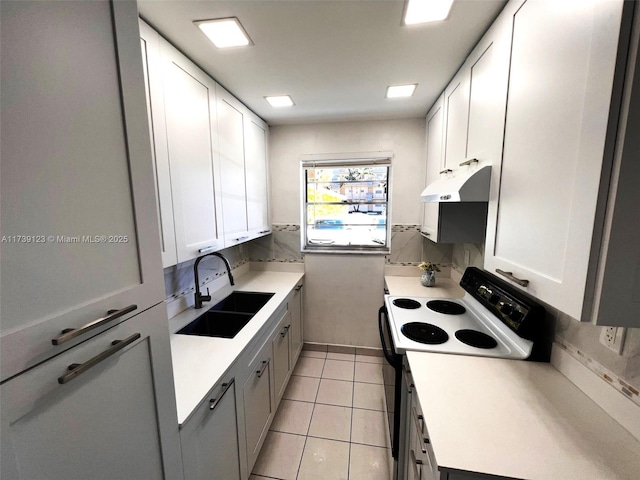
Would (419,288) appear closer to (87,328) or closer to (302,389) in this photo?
(302,389)

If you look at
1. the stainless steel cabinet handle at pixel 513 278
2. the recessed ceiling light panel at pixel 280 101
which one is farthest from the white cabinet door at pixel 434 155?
the recessed ceiling light panel at pixel 280 101

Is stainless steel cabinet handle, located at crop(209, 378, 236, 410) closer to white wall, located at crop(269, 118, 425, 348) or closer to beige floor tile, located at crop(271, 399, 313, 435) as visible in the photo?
beige floor tile, located at crop(271, 399, 313, 435)

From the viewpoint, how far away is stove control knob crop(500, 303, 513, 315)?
1.35 metres

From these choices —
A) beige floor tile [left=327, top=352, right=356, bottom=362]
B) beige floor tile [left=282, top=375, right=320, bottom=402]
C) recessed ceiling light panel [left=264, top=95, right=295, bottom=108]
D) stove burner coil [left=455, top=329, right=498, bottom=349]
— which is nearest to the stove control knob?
stove burner coil [left=455, top=329, right=498, bottom=349]

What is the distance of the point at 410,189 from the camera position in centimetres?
263

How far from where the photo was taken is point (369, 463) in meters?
1.67

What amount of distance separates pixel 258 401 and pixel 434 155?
2.25m

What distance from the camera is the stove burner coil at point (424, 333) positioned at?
4.66 feet

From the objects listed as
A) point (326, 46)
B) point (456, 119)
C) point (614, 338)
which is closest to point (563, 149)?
point (614, 338)

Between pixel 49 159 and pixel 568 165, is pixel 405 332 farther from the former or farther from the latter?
pixel 49 159

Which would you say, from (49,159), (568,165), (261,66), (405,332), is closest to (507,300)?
(405,332)

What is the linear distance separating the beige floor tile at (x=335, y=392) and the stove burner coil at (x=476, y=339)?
47.9 inches

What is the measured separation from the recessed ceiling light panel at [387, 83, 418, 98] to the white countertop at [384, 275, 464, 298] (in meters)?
1.60

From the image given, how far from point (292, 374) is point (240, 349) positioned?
1.42 meters
